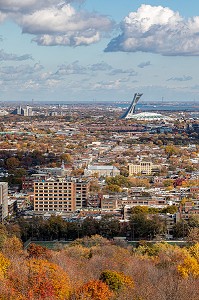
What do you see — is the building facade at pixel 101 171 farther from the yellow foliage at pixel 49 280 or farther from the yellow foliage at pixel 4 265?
the yellow foliage at pixel 49 280

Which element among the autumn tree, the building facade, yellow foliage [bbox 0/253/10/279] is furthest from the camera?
the building facade

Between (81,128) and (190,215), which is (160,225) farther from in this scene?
(81,128)

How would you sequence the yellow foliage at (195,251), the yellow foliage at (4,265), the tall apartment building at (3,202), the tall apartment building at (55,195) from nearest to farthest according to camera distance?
the yellow foliage at (4,265) → the yellow foliage at (195,251) → the tall apartment building at (3,202) → the tall apartment building at (55,195)

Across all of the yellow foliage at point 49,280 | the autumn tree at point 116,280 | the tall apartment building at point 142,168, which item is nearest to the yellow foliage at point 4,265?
the yellow foliage at point 49,280

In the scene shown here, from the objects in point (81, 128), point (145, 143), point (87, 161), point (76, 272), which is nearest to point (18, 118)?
point (81, 128)

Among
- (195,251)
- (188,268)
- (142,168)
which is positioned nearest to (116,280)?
(188,268)

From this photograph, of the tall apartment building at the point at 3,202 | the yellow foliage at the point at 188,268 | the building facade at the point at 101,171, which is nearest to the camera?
the yellow foliage at the point at 188,268

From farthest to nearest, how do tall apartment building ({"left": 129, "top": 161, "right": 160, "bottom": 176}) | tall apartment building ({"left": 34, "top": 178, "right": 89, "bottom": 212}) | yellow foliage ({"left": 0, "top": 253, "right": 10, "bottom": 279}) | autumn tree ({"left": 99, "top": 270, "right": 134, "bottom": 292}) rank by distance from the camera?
tall apartment building ({"left": 129, "top": 161, "right": 160, "bottom": 176}) → tall apartment building ({"left": 34, "top": 178, "right": 89, "bottom": 212}) → yellow foliage ({"left": 0, "top": 253, "right": 10, "bottom": 279}) → autumn tree ({"left": 99, "top": 270, "right": 134, "bottom": 292})

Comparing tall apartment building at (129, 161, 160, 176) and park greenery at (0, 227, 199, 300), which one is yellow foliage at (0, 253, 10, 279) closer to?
park greenery at (0, 227, 199, 300)

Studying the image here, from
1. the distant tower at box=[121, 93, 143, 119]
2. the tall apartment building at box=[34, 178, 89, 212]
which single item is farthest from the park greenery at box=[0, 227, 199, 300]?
the distant tower at box=[121, 93, 143, 119]
